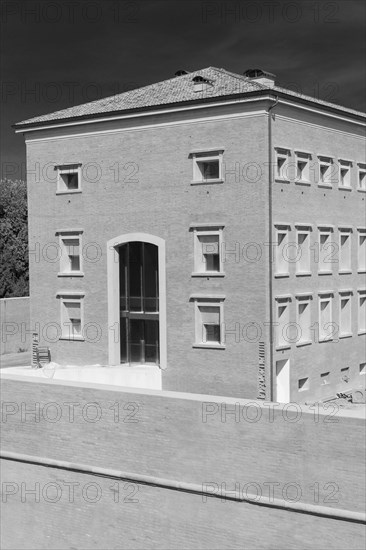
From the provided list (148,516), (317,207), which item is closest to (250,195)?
(317,207)

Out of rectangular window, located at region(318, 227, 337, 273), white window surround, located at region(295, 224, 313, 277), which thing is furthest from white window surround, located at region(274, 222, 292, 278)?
rectangular window, located at region(318, 227, 337, 273)

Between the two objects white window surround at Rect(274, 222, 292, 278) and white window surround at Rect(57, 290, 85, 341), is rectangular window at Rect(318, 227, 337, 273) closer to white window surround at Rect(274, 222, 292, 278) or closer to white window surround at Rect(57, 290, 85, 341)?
white window surround at Rect(274, 222, 292, 278)

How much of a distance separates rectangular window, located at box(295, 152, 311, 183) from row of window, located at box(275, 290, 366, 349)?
4684 mm

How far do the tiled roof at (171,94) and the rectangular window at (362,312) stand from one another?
8.20 meters

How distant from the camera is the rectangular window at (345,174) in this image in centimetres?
3447

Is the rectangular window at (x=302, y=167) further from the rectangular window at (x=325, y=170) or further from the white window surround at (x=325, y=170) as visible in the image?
the rectangular window at (x=325, y=170)

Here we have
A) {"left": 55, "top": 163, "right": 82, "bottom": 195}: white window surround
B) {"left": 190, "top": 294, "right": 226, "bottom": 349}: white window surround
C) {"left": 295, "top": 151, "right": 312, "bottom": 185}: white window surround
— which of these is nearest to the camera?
{"left": 190, "top": 294, "right": 226, "bottom": 349}: white window surround

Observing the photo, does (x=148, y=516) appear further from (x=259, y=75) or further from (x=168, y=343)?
(x=259, y=75)

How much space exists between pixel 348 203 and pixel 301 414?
2031 cm

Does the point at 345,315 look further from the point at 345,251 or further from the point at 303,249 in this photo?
the point at 303,249

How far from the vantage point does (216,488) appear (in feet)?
56.5

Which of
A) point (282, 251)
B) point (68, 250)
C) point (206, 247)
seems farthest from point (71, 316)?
point (282, 251)

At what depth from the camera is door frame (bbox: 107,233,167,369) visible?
106ft

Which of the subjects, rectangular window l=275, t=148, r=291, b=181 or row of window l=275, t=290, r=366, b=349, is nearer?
rectangular window l=275, t=148, r=291, b=181
